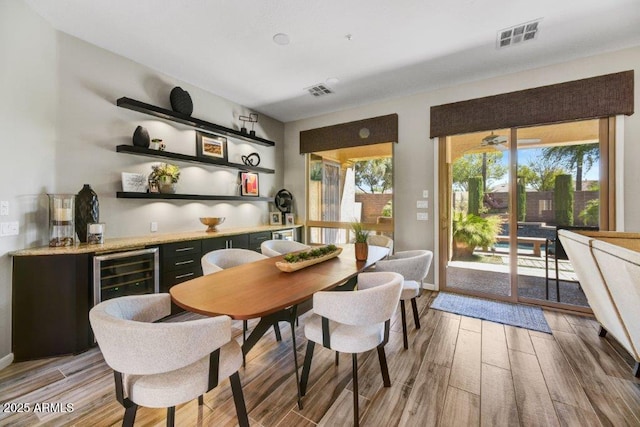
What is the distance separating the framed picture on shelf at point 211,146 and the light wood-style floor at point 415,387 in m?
2.74

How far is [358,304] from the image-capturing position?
4.76 feet

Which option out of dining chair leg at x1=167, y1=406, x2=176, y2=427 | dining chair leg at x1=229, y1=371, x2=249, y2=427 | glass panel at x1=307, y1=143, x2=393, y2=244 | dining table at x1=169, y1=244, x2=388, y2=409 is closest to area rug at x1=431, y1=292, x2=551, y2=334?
glass panel at x1=307, y1=143, x2=393, y2=244

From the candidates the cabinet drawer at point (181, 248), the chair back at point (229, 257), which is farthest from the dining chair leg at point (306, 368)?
the cabinet drawer at point (181, 248)

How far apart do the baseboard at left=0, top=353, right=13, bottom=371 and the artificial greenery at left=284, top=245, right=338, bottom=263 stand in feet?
7.88

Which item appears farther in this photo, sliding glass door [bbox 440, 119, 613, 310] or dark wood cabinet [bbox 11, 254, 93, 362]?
sliding glass door [bbox 440, 119, 613, 310]

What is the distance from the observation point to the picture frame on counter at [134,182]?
308 centimetres

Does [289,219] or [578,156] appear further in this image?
[289,219]

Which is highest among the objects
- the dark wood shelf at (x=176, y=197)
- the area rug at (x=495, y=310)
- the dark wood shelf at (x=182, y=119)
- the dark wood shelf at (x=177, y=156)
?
the dark wood shelf at (x=182, y=119)

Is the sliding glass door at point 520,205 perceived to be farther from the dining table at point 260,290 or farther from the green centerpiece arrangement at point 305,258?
the dining table at point 260,290

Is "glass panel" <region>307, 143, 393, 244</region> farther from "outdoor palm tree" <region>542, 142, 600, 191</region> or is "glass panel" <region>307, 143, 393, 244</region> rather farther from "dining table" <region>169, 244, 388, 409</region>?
"dining table" <region>169, 244, 388, 409</region>

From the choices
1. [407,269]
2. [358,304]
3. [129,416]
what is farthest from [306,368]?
[407,269]

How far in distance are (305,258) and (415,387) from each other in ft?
4.05

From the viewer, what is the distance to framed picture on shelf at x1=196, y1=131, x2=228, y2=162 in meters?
3.89

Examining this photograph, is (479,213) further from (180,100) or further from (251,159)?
(180,100)
